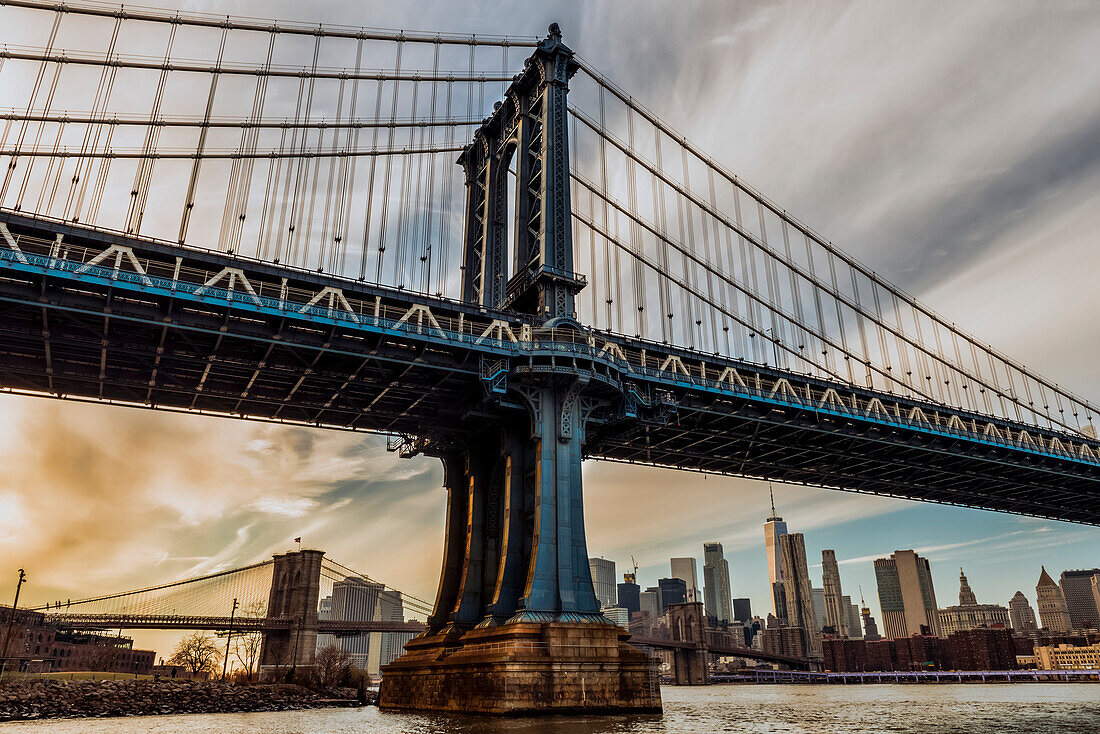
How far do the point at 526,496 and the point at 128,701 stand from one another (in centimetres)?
3212

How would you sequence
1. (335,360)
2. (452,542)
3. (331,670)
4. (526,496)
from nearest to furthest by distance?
(335,360) → (526,496) → (452,542) → (331,670)

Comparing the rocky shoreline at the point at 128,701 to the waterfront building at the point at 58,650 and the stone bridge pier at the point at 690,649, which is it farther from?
the stone bridge pier at the point at 690,649

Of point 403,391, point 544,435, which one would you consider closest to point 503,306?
point 403,391

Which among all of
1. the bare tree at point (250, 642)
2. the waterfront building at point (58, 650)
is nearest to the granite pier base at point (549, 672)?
the waterfront building at point (58, 650)

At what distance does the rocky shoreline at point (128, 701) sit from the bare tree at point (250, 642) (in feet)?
157

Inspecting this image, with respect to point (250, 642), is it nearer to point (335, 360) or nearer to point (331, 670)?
point (331, 670)

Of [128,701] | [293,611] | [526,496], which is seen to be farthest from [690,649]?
[526,496]

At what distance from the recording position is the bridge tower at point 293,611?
104875mm

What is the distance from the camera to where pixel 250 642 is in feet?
380

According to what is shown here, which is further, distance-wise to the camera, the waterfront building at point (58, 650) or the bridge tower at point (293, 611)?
the bridge tower at point (293, 611)

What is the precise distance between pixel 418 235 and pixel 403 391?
57.9ft

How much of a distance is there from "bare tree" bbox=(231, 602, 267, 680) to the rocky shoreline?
4790 centimetres

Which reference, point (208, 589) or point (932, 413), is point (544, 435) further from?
point (208, 589)

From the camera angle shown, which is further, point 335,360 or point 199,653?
point 199,653
